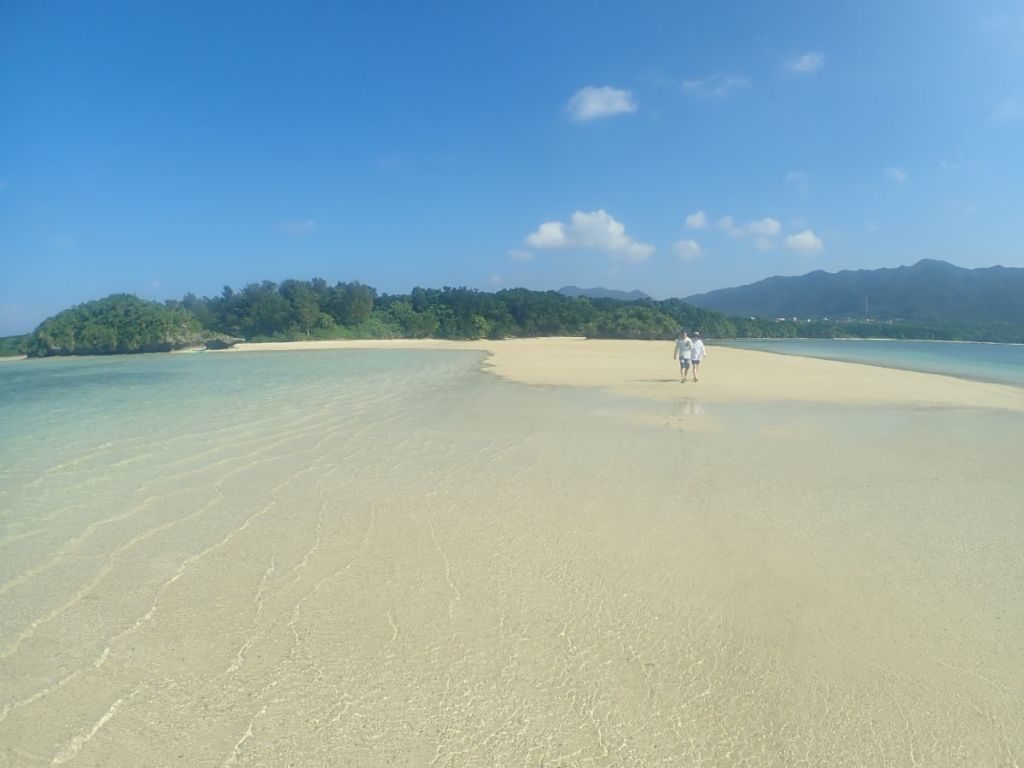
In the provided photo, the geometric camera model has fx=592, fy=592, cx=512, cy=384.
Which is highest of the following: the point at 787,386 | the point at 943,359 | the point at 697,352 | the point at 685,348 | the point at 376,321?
the point at 376,321

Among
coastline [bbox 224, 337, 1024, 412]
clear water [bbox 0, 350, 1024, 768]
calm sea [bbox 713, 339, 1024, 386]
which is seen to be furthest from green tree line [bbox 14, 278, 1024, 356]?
clear water [bbox 0, 350, 1024, 768]

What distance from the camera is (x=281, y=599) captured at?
4227 mm

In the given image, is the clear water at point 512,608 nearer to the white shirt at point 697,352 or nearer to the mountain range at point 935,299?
the white shirt at point 697,352

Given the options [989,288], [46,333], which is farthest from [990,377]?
[989,288]

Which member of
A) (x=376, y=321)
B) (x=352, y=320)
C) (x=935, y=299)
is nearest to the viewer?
(x=352, y=320)

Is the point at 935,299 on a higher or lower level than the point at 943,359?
higher

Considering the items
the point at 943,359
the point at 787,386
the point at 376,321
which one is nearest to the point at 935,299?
the point at 943,359

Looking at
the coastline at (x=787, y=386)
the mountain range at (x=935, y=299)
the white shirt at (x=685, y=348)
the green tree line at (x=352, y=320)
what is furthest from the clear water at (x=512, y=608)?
the mountain range at (x=935, y=299)

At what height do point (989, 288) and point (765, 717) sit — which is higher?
point (989, 288)

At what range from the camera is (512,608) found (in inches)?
161

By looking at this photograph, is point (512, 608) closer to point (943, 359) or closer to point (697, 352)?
point (697, 352)

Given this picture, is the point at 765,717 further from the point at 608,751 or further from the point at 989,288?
the point at 989,288

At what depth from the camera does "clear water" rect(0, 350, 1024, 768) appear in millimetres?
2859

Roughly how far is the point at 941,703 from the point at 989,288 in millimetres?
182680
